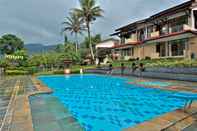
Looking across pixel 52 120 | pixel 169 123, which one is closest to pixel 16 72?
pixel 52 120

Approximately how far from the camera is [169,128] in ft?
17.8

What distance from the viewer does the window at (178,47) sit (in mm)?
24562

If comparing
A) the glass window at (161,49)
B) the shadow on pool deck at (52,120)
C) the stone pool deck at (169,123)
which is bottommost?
the shadow on pool deck at (52,120)

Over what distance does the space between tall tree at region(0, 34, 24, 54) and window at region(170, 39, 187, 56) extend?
64.3m

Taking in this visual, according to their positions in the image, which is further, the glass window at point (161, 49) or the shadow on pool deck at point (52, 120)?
the glass window at point (161, 49)

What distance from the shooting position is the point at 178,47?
25.5m

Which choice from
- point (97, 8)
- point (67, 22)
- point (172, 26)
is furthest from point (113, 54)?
point (172, 26)

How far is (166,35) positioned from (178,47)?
2084 mm

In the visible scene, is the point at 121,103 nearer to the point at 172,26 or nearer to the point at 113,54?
the point at 172,26

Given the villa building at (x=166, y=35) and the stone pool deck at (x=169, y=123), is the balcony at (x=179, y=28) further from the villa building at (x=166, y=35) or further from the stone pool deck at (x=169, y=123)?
the stone pool deck at (x=169, y=123)

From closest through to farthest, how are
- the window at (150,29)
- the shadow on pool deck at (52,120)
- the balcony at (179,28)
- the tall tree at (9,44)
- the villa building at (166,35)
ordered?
the shadow on pool deck at (52,120) < the villa building at (166,35) < the balcony at (179,28) < the window at (150,29) < the tall tree at (9,44)

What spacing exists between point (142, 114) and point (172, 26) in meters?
22.3

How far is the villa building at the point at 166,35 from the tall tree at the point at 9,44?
52442mm

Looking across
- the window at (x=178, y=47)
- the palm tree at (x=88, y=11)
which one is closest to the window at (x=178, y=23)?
the window at (x=178, y=47)
